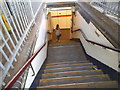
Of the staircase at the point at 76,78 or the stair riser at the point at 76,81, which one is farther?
the stair riser at the point at 76,81

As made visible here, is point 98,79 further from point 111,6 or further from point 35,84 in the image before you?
point 111,6

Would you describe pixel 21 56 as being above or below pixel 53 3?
below

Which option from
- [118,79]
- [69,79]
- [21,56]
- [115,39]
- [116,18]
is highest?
[116,18]

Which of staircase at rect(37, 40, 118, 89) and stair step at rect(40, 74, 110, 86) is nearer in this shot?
staircase at rect(37, 40, 118, 89)

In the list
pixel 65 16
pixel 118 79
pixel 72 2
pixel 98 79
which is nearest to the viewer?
pixel 118 79

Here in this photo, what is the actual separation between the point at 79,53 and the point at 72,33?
2.44 metres

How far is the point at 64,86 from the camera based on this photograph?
6.42ft

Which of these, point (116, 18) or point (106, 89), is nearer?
point (106, 89)

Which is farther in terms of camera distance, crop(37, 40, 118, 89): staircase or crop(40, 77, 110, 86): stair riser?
crop(40, 77, 110, 86): stair riser

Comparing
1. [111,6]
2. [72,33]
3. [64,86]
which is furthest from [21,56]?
[72,33]

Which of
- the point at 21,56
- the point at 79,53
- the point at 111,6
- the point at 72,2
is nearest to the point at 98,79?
the point at 21,56

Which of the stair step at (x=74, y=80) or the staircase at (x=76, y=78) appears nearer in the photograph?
the staircase at (x=76, y=78)

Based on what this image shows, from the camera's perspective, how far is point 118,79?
6.42ft

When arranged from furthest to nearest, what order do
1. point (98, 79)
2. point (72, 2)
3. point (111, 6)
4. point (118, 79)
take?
point (72, 2), point (111, 6), point (98, 79), point (118, 79)
